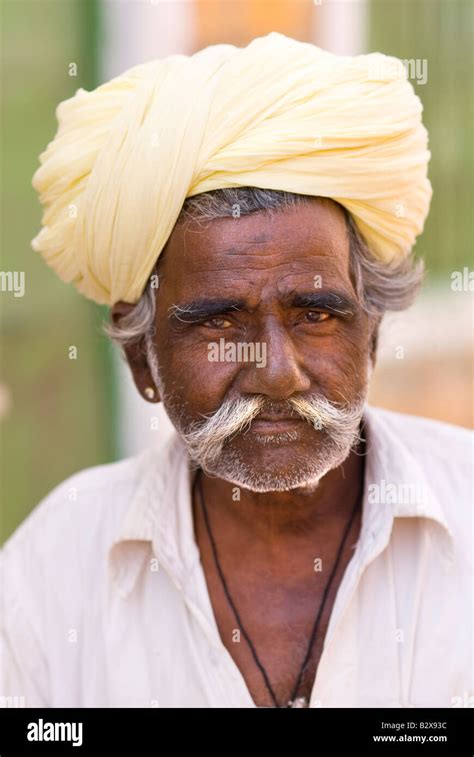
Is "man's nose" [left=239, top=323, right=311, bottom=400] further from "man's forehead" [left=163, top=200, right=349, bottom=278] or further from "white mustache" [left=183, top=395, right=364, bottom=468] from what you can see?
"man's forehead" [left=163, top=200, right=349, bottom=278]

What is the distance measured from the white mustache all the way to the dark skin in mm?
22

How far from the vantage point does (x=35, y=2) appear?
4152mm

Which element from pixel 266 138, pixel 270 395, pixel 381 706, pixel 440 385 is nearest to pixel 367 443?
pixel 270 395

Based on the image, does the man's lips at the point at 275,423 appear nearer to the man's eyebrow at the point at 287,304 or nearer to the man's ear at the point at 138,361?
the man's eyebrow at the point at 287,304

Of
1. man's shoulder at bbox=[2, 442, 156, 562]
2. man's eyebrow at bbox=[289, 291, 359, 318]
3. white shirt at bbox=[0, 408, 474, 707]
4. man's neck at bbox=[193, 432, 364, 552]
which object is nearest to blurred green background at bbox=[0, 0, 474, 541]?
man's shoulder at bbox=[2, 442, 156, 562]

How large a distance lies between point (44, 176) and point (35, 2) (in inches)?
83.3

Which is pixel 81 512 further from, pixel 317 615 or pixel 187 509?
pixel 317 615

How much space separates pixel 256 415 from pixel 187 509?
0.47 meters

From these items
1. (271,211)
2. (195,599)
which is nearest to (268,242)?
(271,211)

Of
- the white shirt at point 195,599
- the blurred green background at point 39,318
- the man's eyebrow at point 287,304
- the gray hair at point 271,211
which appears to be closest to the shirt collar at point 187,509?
the white shirt at point 195,599

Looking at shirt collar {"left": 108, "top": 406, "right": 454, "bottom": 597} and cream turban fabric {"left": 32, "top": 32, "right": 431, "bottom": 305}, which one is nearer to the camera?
cream turban fabric {"left": 32, "top": 32, "right": 431, "bottom": 305}

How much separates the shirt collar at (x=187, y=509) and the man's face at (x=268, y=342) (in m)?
0.20

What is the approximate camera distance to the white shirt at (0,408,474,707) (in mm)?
2268
